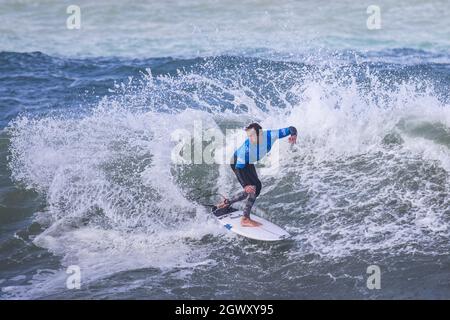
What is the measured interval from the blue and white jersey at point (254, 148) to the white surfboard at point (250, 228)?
0.83 m

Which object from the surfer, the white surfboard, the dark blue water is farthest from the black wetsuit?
the dark blue water

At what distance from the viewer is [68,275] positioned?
27.7ft

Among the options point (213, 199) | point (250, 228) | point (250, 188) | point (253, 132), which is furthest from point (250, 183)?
point (213, 199)

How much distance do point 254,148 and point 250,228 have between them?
117 centimetres

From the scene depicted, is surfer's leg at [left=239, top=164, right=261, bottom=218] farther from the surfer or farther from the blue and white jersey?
the blue and white jersey

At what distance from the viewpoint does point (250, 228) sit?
9234mm

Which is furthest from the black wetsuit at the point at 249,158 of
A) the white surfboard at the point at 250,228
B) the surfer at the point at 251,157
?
the white surfboard at the point at 250,228

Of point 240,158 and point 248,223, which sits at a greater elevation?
point 240,158

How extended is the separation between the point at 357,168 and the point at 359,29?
12457mm

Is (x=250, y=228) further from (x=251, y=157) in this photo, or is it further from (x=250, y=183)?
(x=251, y=157)

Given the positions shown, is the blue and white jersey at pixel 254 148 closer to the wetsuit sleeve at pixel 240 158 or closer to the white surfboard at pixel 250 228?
the wetsuit sleeve at pixel 240 158

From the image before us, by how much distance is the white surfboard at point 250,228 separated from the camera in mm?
8977

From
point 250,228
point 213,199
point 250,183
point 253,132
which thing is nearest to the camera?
point 253,132
